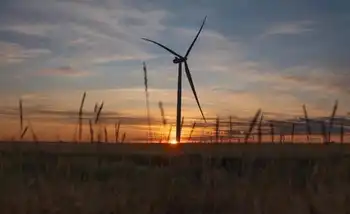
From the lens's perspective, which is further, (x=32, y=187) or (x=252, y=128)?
(x=252, y=128)

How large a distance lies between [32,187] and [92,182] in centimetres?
119

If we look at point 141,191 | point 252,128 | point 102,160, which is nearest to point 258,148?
point 252,128

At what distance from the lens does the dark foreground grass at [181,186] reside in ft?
27.9

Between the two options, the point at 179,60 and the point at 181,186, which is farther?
the point at 179,60

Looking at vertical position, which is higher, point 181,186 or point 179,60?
point 179,60

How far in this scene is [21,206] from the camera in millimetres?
8422

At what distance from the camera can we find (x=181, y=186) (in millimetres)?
9469

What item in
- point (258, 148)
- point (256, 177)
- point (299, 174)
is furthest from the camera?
point (258, 148)

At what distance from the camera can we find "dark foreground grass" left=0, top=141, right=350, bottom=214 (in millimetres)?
8508

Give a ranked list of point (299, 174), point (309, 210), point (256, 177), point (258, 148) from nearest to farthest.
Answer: point (309, 210)
point (256, 177)
point (299, 174)
point (258, 148)

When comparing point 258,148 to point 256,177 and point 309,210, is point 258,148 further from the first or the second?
point 309,210

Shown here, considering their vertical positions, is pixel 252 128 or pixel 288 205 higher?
pixel 252 128

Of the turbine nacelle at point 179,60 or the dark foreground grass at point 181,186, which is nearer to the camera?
the dark foreground grass at point 181,186

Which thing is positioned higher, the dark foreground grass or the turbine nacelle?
the turbine nacelle
